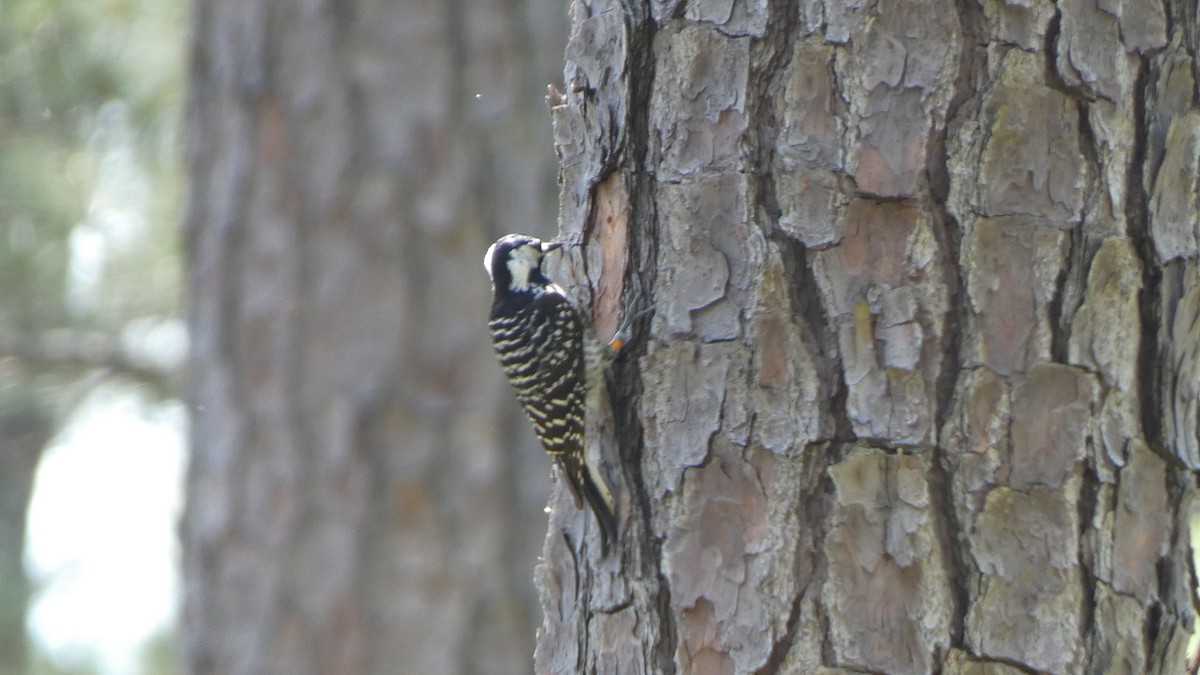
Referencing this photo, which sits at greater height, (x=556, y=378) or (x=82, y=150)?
(x=82, y=150)

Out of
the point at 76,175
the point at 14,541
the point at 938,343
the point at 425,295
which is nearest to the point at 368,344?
the point at 425,295

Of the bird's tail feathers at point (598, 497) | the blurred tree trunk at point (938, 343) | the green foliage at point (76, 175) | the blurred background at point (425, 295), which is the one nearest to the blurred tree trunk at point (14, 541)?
the green foliage at point (76, 175)

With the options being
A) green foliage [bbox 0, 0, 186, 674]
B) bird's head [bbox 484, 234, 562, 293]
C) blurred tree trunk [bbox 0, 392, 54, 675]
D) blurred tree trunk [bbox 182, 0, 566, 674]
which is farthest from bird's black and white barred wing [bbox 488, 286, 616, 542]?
blurred tree trunk [bbox 0, 392, 54, 675]

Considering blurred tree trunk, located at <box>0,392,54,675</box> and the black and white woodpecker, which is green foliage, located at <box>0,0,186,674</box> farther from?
the black and white woodpecker

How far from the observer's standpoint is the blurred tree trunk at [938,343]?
199 centimetres

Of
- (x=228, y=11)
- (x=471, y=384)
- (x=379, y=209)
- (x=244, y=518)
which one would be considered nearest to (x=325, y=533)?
(x=244, y=518)

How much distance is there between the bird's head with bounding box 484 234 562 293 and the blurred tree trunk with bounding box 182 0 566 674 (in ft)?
1.10

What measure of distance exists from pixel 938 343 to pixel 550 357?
1333 millimetres

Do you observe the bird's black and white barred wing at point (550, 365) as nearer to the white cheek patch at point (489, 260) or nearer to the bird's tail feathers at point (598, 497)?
the bird's tail feathers at point (598, 497)

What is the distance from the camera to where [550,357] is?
3170 millimetres

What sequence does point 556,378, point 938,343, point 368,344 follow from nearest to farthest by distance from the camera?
1. point 938,343
2. point 556,378
3. point 368,344

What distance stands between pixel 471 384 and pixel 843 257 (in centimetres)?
217

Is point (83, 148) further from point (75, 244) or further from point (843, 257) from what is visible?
point (843, 257)

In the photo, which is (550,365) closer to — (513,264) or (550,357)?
(550,357)
